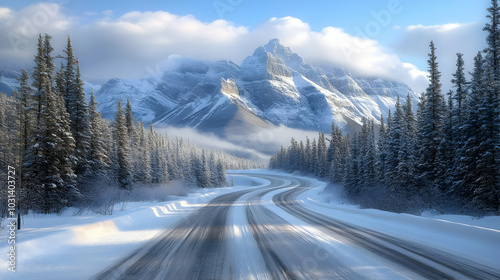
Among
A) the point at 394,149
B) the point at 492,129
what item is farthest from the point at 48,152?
the point at 394,149

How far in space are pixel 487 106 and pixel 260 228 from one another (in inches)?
726

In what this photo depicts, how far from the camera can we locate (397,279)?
463 centimetres

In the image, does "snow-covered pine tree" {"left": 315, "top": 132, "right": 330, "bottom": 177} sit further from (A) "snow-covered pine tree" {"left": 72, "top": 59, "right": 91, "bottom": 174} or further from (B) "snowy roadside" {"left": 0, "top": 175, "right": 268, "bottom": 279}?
(B) "snowy roadside" {"left": 0, "top": 175, "right": 268, "bottom": 279}

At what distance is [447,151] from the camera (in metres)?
24.0

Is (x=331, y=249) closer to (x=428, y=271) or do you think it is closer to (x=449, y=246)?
(x=428, y=271)

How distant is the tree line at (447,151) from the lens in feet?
58.3

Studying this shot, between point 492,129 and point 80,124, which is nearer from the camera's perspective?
point 492,129

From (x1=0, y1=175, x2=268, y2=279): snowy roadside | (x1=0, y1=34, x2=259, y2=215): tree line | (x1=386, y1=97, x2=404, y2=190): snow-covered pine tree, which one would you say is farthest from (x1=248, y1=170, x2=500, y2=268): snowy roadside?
(x1=386, y1=97, x2=404, y2=190): snow-covered pine tree

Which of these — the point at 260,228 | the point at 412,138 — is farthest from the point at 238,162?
the point at 260,228

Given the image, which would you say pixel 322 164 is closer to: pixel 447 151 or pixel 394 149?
pixel 394 149

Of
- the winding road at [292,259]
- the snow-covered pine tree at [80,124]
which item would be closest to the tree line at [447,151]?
the winding road at [292,259]

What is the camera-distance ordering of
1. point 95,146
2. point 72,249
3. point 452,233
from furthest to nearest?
point 95,146 < point 452,233 < point 72,249

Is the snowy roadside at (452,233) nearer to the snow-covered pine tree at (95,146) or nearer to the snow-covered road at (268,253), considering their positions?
the snow-covered road at (268,253)

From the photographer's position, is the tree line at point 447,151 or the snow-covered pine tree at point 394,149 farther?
the snow-covered pine tree at point 394,149
